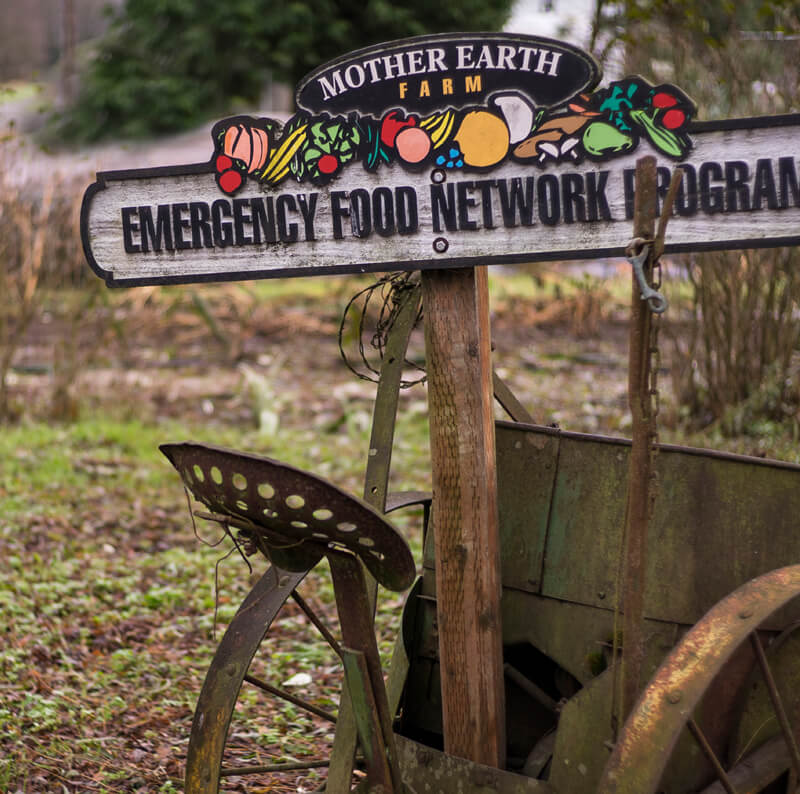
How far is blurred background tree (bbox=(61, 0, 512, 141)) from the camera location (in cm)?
1574

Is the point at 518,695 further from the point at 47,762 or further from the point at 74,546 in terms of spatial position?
the point at 74,546

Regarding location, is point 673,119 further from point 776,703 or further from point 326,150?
point 776,703

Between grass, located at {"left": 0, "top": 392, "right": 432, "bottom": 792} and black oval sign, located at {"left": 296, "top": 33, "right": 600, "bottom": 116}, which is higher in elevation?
black oval sign, located at {"left": 296, "top": 33, "right": 600, "bottom": 116}

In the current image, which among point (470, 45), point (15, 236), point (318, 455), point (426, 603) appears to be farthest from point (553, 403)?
point (470, 45)

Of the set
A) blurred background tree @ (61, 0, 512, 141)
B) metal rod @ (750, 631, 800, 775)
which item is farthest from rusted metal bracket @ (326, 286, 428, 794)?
blurred background tree @ (61, 0, 512, 141)

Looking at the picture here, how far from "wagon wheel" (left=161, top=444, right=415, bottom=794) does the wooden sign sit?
0.58 m

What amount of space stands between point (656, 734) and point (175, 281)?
1365mm

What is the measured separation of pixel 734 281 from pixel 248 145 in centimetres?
473

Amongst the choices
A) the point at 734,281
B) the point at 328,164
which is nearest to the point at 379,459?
the point at 328,164

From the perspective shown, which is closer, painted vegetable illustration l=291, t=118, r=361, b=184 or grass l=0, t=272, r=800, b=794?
painted vegetable illustration l=291, t=118, r=361, b=184

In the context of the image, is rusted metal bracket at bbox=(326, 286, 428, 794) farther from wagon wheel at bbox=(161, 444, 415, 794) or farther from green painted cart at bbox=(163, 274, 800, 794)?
wagon wheel at bbox=(161, 444, 415, 794)

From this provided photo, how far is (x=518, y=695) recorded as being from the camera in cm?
250

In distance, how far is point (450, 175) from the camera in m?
2.05

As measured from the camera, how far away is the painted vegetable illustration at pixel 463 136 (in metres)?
1.97
